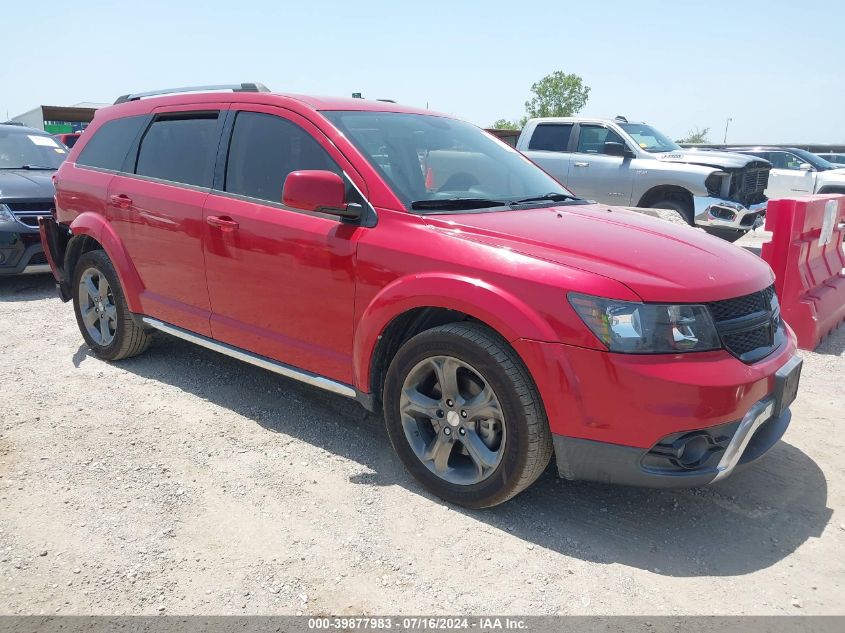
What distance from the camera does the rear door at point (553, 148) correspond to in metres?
11.2

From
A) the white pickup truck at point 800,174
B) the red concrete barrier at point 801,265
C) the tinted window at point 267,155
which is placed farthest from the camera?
the white pickup truck at point 800,174

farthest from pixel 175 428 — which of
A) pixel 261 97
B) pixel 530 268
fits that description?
pixel 530 268

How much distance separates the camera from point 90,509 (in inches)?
126

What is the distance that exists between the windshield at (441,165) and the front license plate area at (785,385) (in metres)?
1.48

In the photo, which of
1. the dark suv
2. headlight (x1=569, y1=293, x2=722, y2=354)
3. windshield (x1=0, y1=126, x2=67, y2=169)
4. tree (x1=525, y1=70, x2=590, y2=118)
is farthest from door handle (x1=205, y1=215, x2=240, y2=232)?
tree (x1=525, y1=70, x2=590, y2=118)

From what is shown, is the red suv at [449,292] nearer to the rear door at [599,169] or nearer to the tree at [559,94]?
the rear door at [599,169]

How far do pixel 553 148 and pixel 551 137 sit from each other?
0.66 feet

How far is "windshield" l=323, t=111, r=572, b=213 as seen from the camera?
139 inches

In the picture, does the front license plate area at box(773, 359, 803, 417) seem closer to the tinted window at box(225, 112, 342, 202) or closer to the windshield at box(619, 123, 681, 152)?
the tinted window at box(225, 112, 342, 202)

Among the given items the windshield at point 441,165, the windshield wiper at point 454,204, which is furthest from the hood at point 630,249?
the windshield at point 441,165

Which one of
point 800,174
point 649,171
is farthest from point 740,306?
point 800,174

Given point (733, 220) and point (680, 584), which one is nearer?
point (680, 584)

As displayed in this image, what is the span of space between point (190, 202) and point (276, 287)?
918mm

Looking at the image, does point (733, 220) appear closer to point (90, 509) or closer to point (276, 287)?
point (276, 287)
